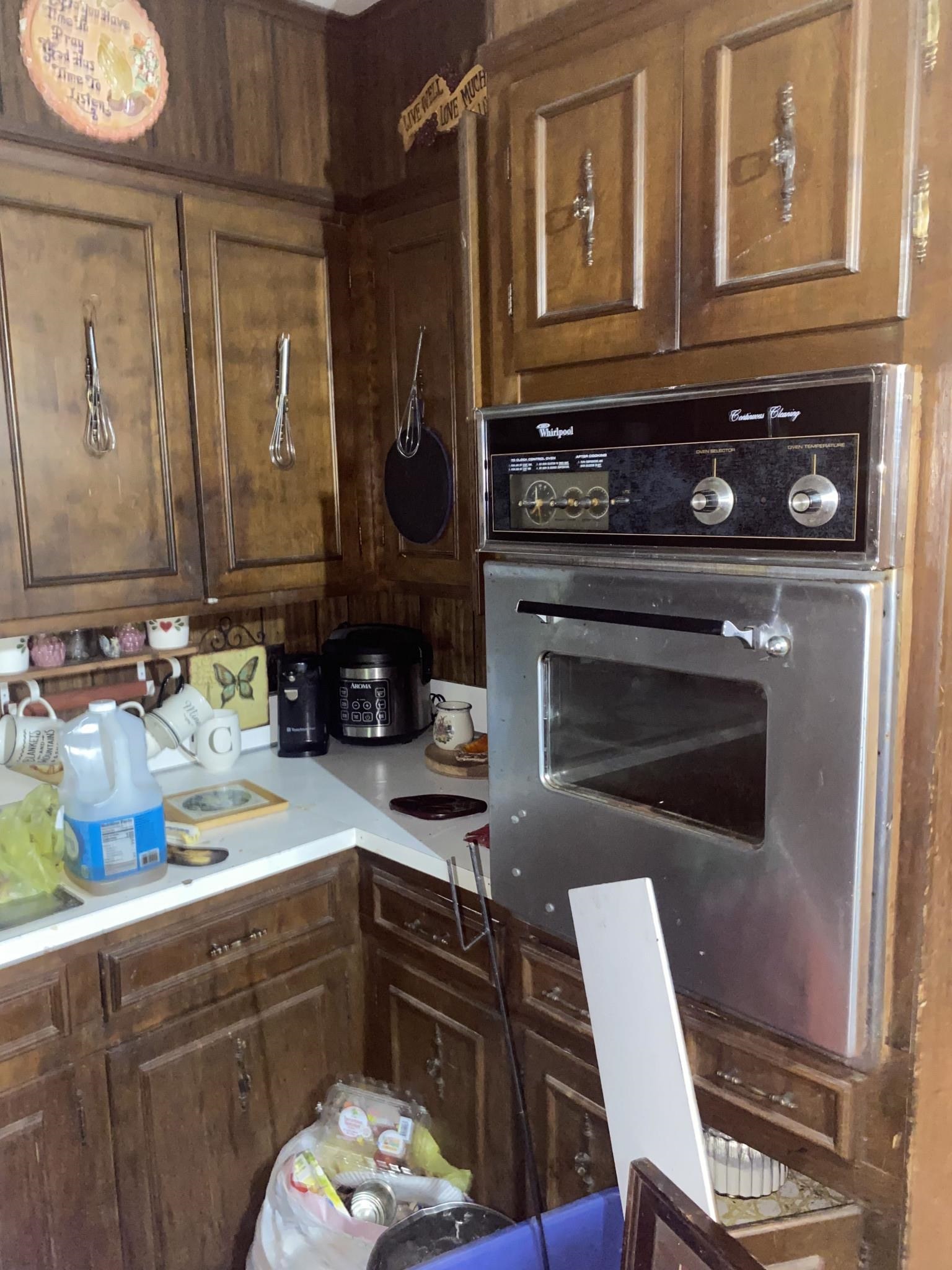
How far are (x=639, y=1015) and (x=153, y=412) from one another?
1258 millimetres

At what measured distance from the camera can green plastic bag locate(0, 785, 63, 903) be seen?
1375mm

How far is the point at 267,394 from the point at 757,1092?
1411 mm

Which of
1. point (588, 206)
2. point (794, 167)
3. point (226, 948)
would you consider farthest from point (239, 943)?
point (794, 167)

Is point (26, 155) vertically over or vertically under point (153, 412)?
over

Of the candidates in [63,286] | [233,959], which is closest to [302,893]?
[233,959]

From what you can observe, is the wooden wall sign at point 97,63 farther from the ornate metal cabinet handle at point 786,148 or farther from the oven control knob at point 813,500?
the oven control knob at point 813,500

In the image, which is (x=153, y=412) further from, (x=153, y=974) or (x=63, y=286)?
(x=153, y=974)

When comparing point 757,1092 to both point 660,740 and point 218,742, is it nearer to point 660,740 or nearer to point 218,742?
point 660,740

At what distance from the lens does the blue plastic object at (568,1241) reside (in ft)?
3.38

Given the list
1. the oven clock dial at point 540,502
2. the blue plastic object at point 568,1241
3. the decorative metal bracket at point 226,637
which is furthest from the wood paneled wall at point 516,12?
the blue plastic object at point 568,1241

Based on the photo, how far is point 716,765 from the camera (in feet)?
3.32

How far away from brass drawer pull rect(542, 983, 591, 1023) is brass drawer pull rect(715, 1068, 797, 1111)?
0.23m

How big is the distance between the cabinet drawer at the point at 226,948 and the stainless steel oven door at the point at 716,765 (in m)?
0.49

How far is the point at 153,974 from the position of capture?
1.40 m
